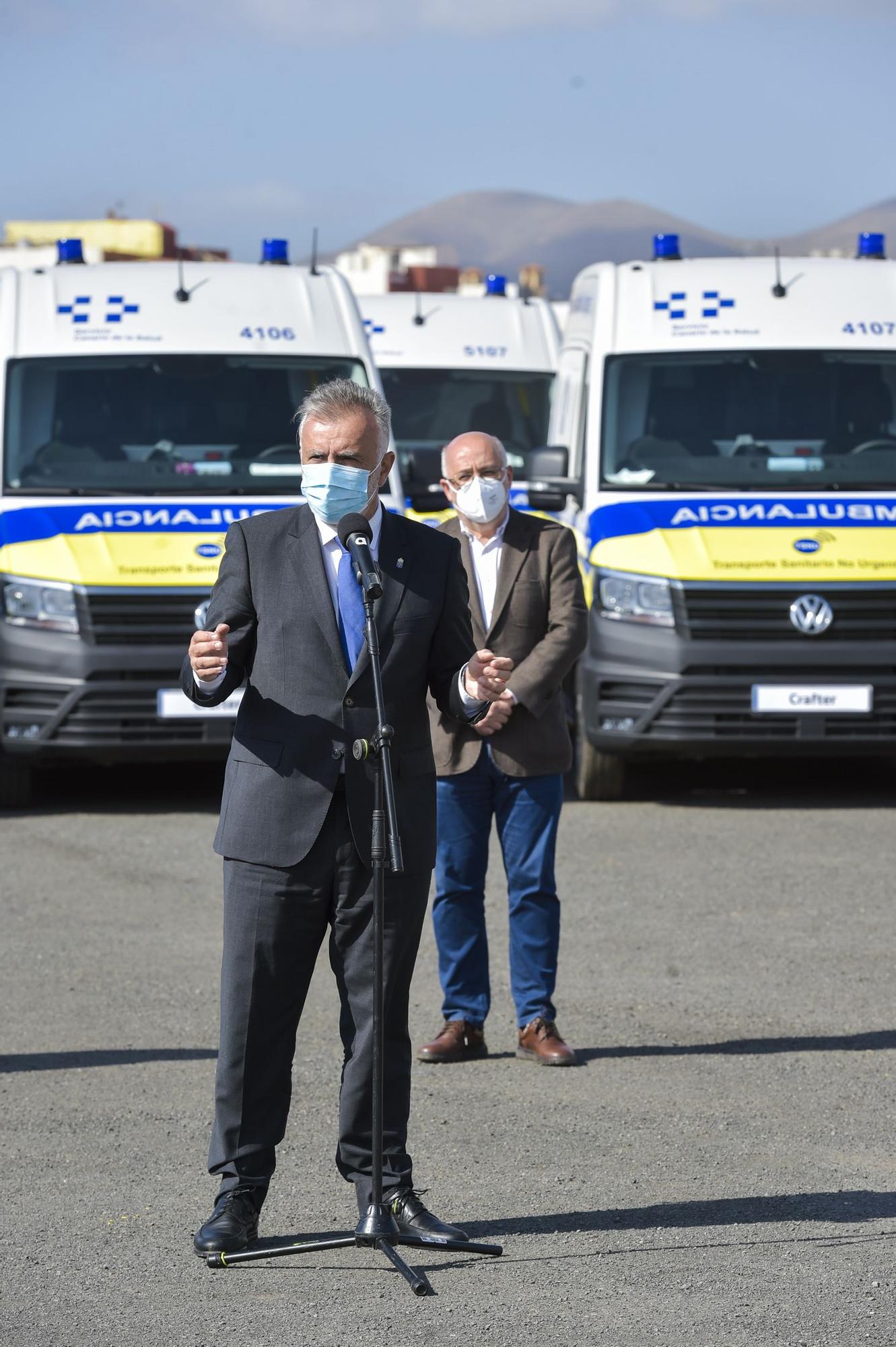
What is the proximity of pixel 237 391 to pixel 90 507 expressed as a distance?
1.16 meters

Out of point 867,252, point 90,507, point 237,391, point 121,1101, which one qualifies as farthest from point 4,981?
point 867,252

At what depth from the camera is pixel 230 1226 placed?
462cm

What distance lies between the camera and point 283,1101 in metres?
4.73

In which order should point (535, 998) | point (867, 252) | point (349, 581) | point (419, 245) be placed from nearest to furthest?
point (349, 581), point (535, 998), point (867, 252), point (419, 245)

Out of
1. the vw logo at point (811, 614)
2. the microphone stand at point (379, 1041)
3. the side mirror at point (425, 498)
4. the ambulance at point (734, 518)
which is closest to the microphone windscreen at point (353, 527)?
the microphone stand at point (379, 1041)

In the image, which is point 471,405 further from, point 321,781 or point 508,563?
point 321,781

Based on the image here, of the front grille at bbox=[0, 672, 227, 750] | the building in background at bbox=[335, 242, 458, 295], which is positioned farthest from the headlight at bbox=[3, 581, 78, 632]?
the building in background at bbox=[335, 242, 458, 295]

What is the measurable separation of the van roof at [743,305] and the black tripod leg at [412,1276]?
7552 millimetres

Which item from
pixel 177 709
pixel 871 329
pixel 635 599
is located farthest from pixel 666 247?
pixel 177 709

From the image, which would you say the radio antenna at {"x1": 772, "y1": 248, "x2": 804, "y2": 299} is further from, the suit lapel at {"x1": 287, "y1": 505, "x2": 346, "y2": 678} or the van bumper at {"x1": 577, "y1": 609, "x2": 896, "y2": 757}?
the suit lapel at {"x1": 287, "y1": 505, "x2": 346, "y2": 678}

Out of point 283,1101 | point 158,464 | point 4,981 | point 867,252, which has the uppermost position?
point 867,252

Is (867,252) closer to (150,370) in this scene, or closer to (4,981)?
(150,370)

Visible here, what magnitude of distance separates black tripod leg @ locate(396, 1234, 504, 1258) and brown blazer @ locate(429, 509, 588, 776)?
1.99 meters

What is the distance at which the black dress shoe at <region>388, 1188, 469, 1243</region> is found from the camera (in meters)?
4.69
